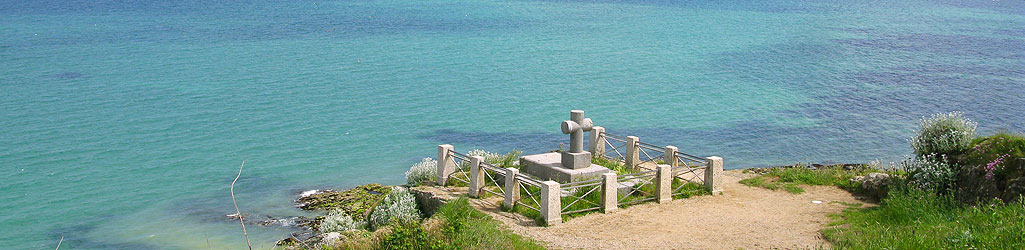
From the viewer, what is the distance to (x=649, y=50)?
55250 mm

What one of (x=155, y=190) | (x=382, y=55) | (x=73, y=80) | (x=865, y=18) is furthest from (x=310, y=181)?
(x=865, y=18)

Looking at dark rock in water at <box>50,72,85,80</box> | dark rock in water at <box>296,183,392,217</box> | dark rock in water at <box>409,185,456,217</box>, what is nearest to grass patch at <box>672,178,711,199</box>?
dark rock in water at <box>409,185,456,217</box>

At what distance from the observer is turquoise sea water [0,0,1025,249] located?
2495 centimetres

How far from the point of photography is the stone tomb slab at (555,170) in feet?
59.6

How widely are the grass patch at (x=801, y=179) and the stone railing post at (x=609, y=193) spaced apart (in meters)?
4.37

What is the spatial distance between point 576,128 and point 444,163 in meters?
3.23

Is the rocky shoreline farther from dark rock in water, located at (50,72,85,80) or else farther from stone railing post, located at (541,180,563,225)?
dark rock in water, located at (50,72,85,80)

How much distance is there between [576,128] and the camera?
1820 cm

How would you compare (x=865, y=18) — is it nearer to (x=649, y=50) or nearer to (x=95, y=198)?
(x=649, y=50)

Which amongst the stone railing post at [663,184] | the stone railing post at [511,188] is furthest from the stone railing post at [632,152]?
the stone railing post at [511,188]

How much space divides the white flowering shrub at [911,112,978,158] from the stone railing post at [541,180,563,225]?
7.52 meters

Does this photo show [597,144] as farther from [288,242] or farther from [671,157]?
[288,242]

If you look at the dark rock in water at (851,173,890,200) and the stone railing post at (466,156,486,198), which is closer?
the dark rock in water at (851,173,890,200)

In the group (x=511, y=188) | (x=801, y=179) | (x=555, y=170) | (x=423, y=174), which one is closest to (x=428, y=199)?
(x=511, y=188)
